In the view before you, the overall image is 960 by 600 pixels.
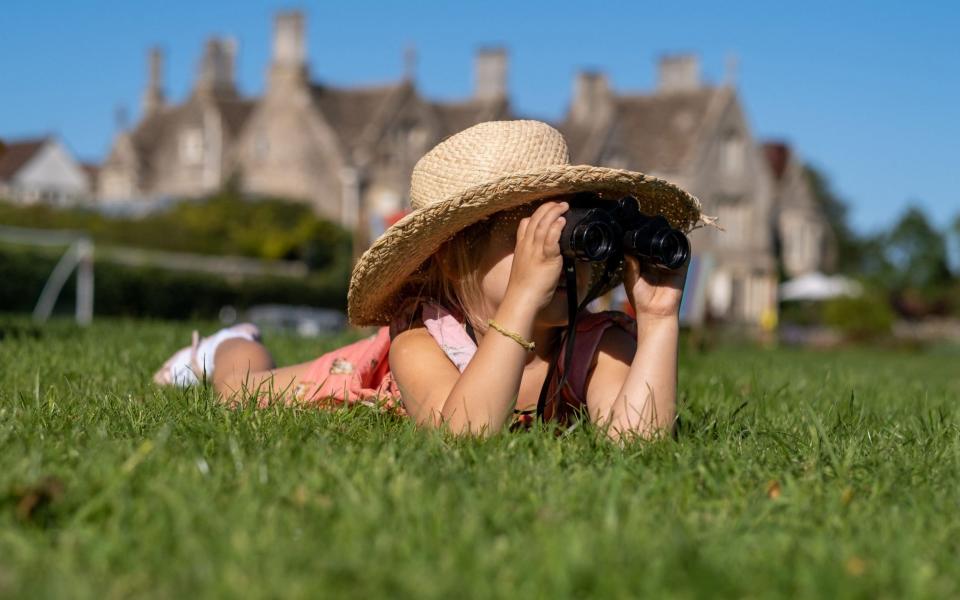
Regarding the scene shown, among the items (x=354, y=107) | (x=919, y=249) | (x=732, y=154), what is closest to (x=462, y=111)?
(x=354, y=107)

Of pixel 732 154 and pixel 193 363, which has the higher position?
pixel 193 363

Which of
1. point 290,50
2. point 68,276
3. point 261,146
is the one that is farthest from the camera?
point 261,146

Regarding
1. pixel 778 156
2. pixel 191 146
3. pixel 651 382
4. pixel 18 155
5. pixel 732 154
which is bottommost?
pixel 18 155

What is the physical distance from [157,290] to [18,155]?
30412 millimetres

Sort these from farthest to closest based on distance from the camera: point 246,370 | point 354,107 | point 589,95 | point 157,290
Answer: point 589,95
point 354,107
point 157,290
point 246,370

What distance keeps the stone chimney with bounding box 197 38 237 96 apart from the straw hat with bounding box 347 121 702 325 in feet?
136

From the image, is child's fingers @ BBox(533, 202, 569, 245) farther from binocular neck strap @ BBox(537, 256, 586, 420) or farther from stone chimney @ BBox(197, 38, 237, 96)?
stone chimney @ BBox(197, 38, 237, 96)

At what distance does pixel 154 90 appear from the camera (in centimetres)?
4728

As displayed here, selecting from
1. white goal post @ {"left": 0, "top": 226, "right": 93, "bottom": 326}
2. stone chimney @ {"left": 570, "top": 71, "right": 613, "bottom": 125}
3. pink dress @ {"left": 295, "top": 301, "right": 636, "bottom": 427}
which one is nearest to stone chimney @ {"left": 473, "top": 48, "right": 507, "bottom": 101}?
stone chimney @ {"left": 570, "top": 71, "right": 613, "bottom": 125}

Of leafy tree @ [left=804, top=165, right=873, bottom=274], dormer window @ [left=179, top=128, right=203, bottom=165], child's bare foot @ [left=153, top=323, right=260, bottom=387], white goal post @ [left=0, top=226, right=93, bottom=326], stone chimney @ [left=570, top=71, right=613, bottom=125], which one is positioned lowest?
leafy tree @ [left=804, top=165, right=873, bottom=274]

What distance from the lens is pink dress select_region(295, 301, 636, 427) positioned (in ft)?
12.1

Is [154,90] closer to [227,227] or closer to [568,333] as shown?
[227,227]

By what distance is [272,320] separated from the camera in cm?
2520

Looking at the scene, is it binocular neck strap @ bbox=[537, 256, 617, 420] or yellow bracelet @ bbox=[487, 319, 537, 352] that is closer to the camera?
yellow bracelet @ bbox=[487, 319, 537, 352]
